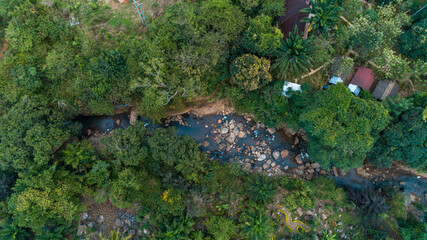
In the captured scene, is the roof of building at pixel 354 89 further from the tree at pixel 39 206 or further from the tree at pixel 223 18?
the tree at pixel 39 206

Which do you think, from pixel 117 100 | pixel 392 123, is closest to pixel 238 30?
pixel 117 100

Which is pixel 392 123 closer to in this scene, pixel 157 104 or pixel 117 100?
pixel 157 104

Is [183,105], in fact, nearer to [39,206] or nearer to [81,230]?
[39,206]

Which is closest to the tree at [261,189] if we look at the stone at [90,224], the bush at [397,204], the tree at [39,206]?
the bush at [397,204]

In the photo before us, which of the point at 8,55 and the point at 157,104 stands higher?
the point at 8,55

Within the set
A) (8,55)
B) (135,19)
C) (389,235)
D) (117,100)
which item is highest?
(135,19)

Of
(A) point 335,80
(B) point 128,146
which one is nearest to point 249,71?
(A) point 335,80
